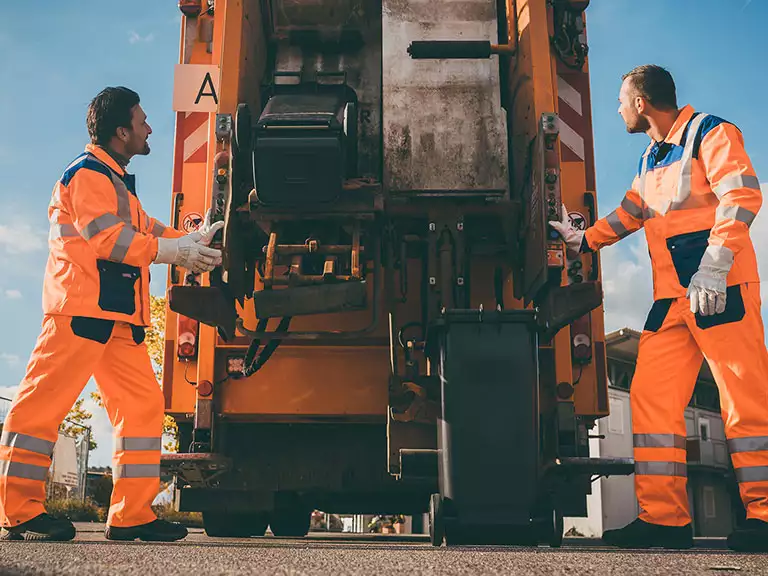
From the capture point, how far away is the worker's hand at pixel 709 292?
121 inches

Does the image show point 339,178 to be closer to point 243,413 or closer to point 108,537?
point 243,413

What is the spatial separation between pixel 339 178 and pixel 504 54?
1079 millimetres

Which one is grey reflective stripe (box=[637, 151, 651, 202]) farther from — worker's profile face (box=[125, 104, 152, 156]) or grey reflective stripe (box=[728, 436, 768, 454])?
worker's profile face (box=[125, 104, 152, 156])

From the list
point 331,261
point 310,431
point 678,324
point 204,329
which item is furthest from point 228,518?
point 678,324

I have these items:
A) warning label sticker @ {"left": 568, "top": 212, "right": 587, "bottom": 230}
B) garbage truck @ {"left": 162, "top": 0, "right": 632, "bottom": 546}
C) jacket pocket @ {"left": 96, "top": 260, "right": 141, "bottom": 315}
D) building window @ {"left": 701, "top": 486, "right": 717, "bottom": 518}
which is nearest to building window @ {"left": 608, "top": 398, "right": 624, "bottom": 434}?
building window @ {"left": 701, "top": 486, "right": 717, "bottom": 518}

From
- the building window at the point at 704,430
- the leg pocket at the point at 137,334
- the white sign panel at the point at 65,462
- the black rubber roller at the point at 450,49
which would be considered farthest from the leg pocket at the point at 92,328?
the building window at the point at 704,430

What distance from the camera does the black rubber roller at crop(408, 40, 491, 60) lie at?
13.2 feet

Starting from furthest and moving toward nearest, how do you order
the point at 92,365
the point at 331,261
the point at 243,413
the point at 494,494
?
the point at 243,413 → the point at 331,261 → the point at 92,365 → the point at 494,494

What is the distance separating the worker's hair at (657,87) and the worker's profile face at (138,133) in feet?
6.84

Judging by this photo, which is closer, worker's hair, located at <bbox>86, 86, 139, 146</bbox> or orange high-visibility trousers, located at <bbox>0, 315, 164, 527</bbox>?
orange high-visibility trousers, located at <bbox>0, 315, 164, 527</bbox>

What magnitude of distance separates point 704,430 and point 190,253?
2530 centimetres

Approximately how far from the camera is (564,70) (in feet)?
15.0

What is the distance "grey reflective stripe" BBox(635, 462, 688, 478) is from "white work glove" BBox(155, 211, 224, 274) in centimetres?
186

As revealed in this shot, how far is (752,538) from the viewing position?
9.49ft
